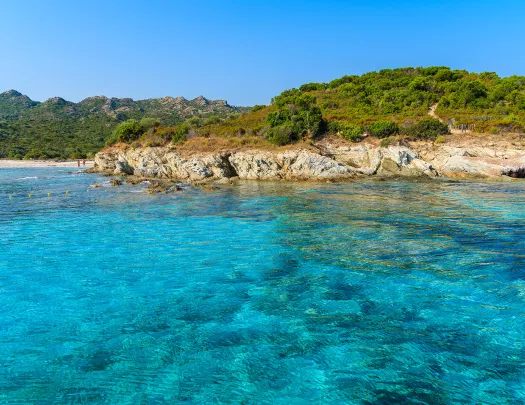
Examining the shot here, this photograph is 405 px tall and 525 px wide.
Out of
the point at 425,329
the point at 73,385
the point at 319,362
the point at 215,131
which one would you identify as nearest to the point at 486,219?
the point at 425,329

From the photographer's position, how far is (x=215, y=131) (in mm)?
47375

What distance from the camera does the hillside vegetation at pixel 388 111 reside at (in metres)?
40.8

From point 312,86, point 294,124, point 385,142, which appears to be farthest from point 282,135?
point 312,86

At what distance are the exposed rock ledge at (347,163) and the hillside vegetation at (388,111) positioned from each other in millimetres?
3085

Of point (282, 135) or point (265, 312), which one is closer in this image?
point (265, 312)

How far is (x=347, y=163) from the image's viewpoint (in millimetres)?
39406

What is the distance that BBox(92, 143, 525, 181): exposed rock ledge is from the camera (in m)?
34.8

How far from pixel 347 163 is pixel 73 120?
140969 mm

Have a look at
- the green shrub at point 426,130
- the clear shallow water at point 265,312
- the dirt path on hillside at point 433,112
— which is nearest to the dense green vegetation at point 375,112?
the green shrub at point 426,130

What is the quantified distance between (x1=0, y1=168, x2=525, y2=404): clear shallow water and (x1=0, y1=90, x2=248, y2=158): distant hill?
72388mm

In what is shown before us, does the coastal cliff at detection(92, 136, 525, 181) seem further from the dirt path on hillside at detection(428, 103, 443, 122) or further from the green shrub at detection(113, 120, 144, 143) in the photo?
the green shrub at detection(113, 120, 144, 143)

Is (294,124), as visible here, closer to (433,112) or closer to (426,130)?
(426,130)

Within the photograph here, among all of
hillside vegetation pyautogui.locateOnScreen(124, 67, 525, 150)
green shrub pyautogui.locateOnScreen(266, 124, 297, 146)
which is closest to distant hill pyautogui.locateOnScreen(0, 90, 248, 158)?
hillside vegetation pyautogui.locateOnScreen(124, 67, 525, 150)

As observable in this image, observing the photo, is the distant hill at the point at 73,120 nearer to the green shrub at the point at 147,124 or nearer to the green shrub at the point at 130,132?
the green shrub at the point at 147,124
